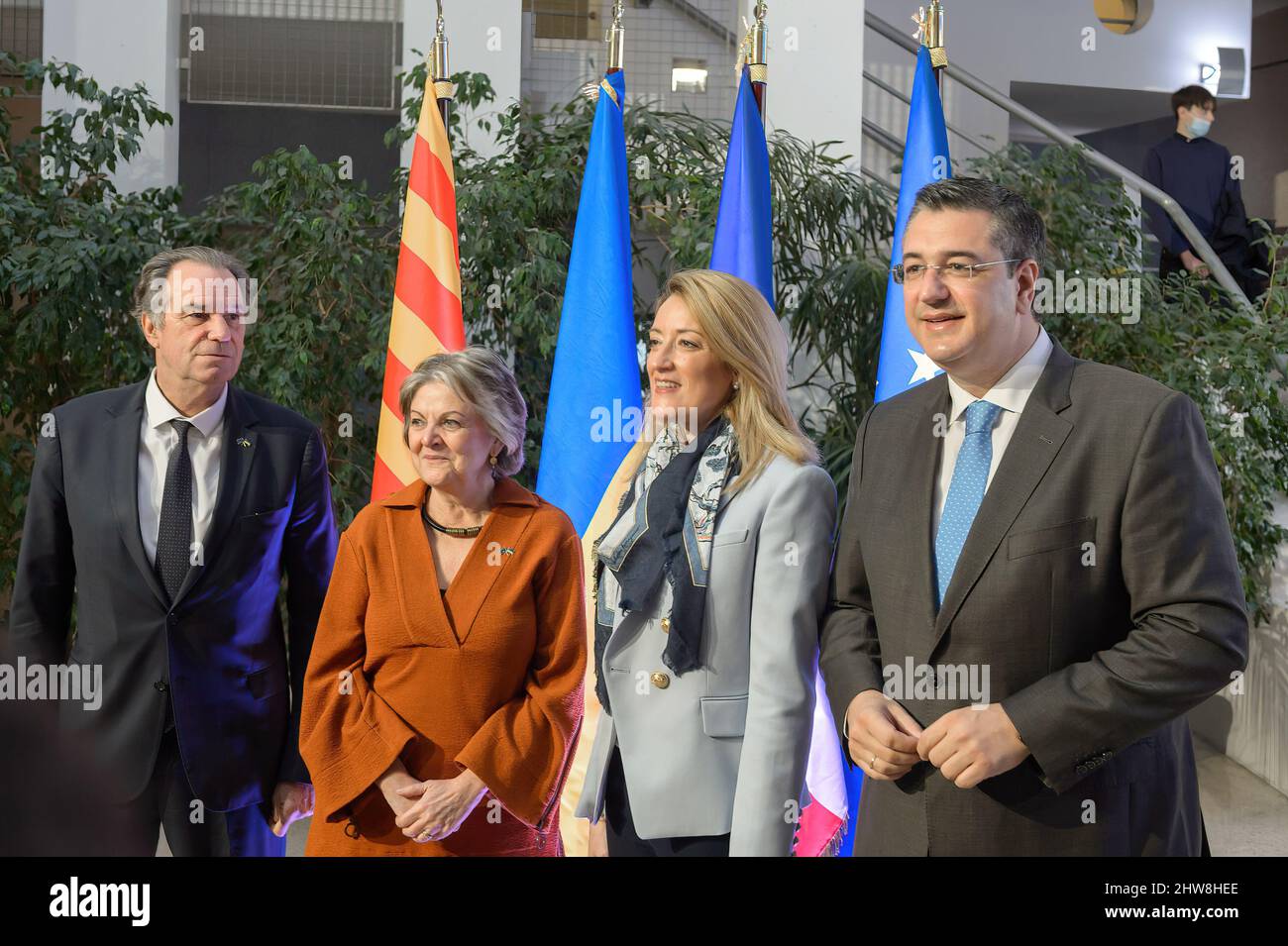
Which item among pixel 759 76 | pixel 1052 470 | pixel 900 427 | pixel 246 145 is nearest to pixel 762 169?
pixel 759 76

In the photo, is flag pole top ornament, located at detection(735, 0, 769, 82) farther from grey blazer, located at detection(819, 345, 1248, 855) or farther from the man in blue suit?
grey blazer, located at detection(819, 345, 1248, 855)

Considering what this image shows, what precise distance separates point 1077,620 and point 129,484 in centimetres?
166

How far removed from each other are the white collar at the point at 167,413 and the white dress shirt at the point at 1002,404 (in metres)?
1.36

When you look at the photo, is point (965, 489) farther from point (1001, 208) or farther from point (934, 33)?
point (934, 33)

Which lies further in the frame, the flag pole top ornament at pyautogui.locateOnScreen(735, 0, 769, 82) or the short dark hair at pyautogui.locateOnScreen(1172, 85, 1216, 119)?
the short dark hair at pyautogui.locateOnScreen(1172, 85, 1216, 119)

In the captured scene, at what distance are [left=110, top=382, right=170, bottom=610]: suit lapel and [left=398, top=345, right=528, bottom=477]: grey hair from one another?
0.53m

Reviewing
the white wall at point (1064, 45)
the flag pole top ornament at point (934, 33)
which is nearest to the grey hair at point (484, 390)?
the flag pole top ornament at point (934, 33)

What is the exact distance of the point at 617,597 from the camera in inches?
91.5

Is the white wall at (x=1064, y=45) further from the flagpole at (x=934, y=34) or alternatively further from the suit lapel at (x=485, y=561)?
the suit lapel at (x=485, y=561)

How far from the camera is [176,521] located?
2451 mm

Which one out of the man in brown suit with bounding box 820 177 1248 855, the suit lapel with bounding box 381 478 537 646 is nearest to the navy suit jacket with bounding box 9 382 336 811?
the suit lapel with bounding box 381 478 537 646

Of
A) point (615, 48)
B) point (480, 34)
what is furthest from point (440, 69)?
point (480, 34)

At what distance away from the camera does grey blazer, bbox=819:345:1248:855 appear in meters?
1.81

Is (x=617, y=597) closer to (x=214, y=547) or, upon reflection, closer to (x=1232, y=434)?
(x=214, y=547)
